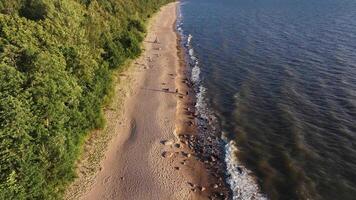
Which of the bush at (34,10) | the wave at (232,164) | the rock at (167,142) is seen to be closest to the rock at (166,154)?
the rock at (167,142)

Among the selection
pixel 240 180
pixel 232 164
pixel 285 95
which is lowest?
pixel 285 95

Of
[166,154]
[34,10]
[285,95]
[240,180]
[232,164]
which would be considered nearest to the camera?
[240,180]

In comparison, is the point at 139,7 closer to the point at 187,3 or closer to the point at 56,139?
the point at 187,3

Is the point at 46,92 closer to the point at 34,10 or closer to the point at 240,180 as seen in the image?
the point at 240,180

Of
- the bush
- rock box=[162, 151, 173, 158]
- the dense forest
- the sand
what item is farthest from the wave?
the bush

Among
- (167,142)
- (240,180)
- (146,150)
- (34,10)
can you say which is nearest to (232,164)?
(240,180)

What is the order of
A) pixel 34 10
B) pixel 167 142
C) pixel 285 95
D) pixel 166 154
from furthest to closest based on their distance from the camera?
pixel 285 95 → pixel 34 10 → pixel 167 142 → pixel 166 154

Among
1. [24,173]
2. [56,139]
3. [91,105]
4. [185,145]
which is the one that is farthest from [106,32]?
[24,173]
